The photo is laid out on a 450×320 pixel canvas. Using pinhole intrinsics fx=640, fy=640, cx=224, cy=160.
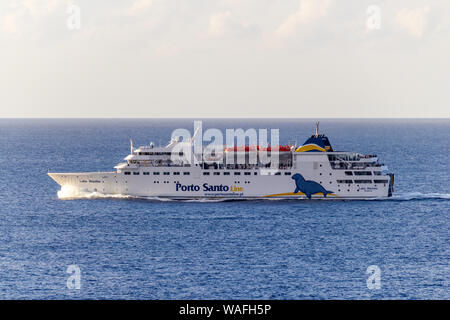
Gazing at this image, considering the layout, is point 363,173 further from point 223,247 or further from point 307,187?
point 223,247

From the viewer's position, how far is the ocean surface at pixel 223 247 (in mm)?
40312

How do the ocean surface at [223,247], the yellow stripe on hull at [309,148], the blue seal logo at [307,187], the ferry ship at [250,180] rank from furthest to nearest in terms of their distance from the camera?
the yellow stripe on hull at [309,148] < the ferry ship at [250,180] < the blue seal logo at [307,187] < the ocean surface at [223,247]

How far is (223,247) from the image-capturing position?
1938 inches

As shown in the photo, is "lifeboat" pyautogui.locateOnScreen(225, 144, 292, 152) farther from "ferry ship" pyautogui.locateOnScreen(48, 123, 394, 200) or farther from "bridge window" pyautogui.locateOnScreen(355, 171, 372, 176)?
"bridge window" pyautogui.locateOnScreen(355, 171, 372, 176)

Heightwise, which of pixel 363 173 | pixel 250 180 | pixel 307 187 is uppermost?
pixel 363 173

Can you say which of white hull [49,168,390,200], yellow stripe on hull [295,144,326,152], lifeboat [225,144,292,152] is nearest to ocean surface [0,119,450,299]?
white hull [49,168,390,200]

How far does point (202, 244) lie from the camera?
50.0 meters

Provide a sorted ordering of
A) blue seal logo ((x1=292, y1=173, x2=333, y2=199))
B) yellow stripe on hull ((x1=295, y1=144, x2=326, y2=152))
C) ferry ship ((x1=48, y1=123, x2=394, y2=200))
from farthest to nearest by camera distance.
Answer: yellow stripe on hull ((x1=295, y1=144, x2=326, y2=152)), ferry ship ((x1=48, y1=123, x2=394, y2=200)), blue seal logo ((x1=292, y1=173, x2=333, y2=199))

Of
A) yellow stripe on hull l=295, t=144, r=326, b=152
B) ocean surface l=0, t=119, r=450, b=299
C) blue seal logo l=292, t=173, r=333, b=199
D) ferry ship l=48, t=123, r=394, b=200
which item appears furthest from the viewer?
yellow stripe on hull l=295, t=144, r=326, b=152

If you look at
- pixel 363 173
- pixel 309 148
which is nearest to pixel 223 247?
pixel 309 148

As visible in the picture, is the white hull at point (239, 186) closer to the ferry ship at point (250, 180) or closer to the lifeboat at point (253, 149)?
the ferry ship at point (250, 180)

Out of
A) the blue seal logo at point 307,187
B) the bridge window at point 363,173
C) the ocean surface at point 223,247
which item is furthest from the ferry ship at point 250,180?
the ocean surface at point 223,247

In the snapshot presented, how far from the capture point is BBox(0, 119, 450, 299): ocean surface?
132ft
